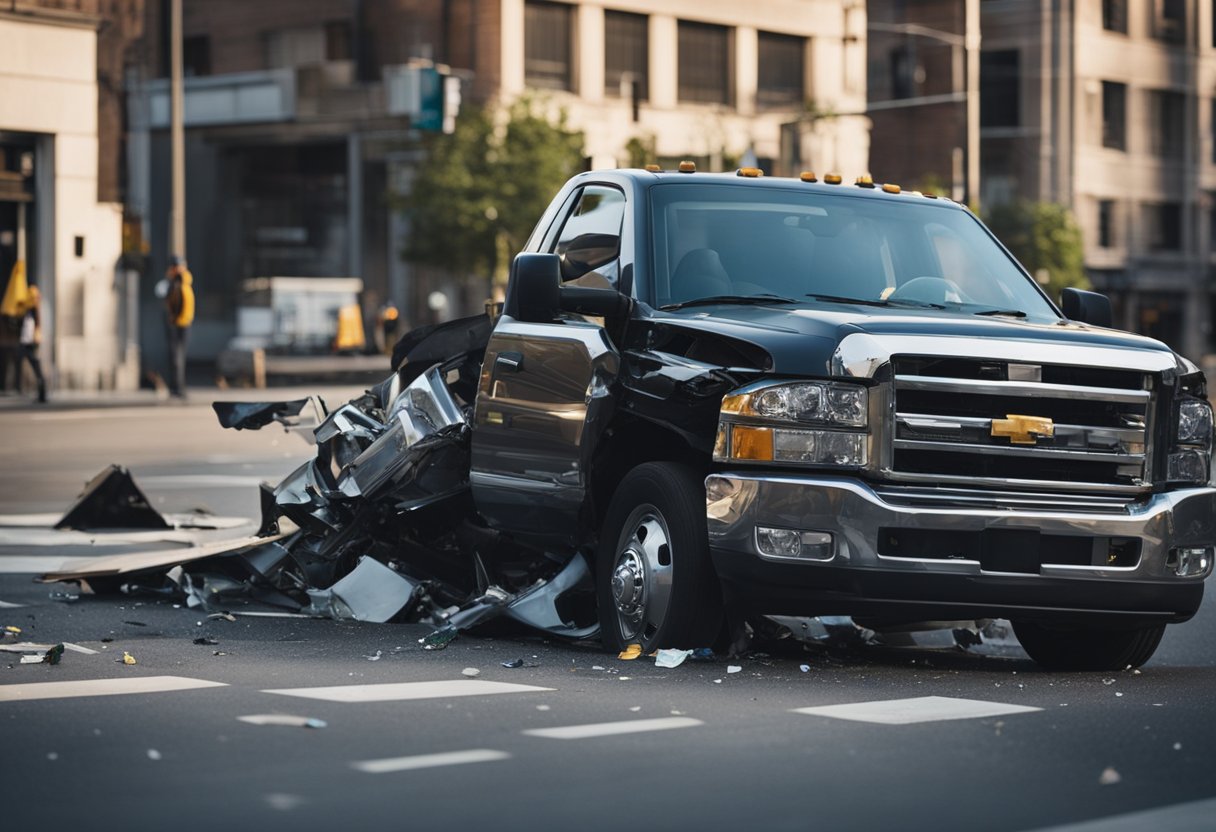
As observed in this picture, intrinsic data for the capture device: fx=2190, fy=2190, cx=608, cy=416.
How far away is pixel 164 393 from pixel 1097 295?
97.2 ft

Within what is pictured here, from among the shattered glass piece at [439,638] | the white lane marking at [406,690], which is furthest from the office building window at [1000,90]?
the white lane marking at [406,690]

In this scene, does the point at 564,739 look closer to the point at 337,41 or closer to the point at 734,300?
the point at 734,300

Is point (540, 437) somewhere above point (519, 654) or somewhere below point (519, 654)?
above

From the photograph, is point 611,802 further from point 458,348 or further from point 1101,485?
point 458,348

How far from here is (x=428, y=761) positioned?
18.3ft

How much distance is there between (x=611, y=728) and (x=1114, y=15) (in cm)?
7536

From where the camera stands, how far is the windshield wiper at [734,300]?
331 inches

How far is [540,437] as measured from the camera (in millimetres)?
8828

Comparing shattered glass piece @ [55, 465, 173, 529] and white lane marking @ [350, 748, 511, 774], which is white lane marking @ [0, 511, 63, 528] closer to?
shattered glass piece @ [55, 465, 173, 529]

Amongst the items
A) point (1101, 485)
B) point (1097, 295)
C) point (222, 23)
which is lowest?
point (1101, 485)

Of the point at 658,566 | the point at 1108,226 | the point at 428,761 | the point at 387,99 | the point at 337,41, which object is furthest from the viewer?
the point at 1108,226

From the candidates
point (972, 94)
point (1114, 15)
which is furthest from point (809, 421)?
point (1114, 15)

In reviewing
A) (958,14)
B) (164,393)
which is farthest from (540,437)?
(958,14)

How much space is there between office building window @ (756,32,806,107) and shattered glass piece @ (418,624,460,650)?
54.5m
